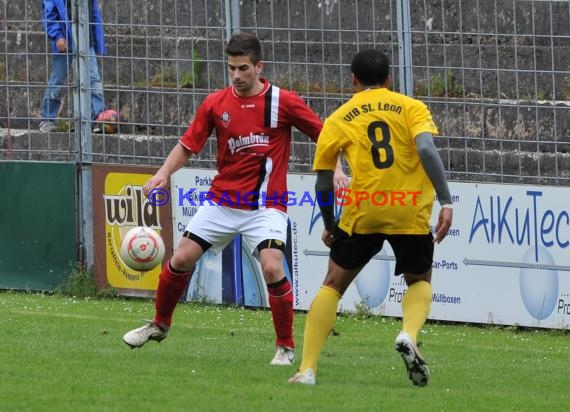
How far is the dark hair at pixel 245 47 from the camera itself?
30.2ft

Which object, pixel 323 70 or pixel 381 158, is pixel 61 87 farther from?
pixel 381 158

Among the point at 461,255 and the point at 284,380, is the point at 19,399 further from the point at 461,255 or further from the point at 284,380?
the point at 461,255

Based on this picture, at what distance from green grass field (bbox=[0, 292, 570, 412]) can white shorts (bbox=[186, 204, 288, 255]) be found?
746mm

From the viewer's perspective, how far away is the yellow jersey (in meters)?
8.23

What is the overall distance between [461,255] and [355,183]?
4370mm

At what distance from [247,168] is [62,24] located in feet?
19.2

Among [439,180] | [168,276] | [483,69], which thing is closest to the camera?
[439,180]

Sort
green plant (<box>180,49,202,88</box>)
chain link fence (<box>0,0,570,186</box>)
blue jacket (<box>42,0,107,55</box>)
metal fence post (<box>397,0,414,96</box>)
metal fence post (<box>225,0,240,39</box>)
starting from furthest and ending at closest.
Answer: blue jacket (<box>42,0,107,55</box>)
green plant (<box>180,49,202,88</box>)
metal fence post (<box>225,0,240,39</box>)
metal fence post (<box>397,0,414,96</box>)
chain link fence (<box>0,0,570,186</box>)

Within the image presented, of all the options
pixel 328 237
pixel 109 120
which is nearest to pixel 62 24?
pixel 109 120

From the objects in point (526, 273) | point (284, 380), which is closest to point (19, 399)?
A: point (284, 380)

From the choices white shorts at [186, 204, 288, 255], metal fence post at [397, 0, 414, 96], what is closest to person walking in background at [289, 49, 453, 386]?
white shorts at [186, 204, 288, 255]

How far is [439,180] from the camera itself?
815cm

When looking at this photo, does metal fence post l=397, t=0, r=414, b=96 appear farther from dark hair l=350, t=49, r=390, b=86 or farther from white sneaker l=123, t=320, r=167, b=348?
dark hair l=350, t=49, r=390, b=86

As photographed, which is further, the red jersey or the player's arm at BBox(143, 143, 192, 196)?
the red jersey
